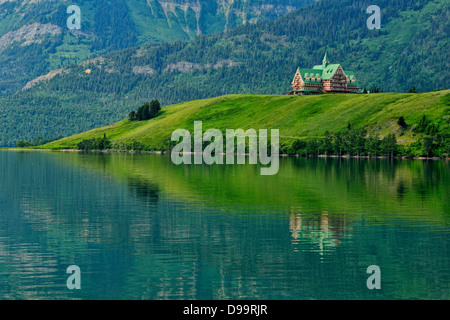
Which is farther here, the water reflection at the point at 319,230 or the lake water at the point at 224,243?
the water reflection at the point at 319,230

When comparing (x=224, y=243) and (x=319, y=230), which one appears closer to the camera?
(x=224, y=243)

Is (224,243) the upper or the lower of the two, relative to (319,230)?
lower

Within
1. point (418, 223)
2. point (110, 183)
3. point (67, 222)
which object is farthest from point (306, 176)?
point (67, 222)

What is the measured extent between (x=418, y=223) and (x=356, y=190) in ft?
108

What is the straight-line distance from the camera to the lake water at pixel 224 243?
37.7 m

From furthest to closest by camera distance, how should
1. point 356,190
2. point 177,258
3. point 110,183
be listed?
point 110,183
point 356,190
point 177,258

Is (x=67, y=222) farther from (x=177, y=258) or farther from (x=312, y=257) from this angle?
(x=312, y=257)

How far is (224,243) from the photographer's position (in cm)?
5003

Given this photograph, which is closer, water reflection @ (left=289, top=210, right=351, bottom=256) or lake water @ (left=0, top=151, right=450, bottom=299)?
lake water @ (left=0, top=151, right=450, bottom=299)

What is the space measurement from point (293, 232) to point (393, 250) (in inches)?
409

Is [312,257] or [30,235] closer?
[312,257]

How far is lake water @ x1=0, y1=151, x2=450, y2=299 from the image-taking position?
3772 centimetres

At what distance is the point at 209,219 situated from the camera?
62219mm
